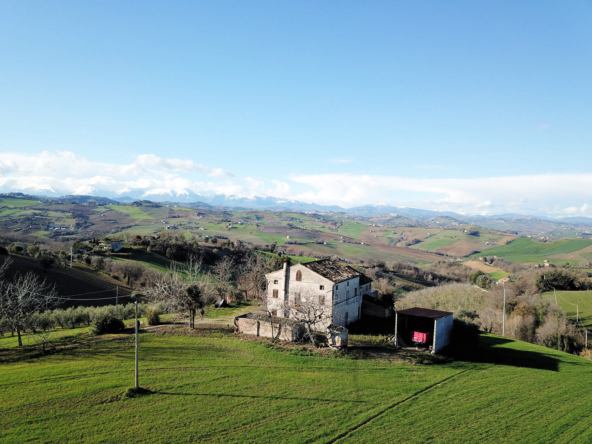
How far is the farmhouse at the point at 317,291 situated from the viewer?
4031 centimetres

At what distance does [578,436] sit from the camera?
68.1 ft

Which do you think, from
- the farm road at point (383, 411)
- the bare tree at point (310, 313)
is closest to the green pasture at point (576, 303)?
the farm road at point (383, 411)

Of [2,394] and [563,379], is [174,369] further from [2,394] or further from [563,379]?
[563,379]

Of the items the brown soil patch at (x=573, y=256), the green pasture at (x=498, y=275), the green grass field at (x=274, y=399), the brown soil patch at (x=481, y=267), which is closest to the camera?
the green grass field at (x=274, y=399)

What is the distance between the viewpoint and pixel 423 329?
37.4 metres

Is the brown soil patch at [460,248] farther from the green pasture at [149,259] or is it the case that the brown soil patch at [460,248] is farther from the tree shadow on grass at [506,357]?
the tree shadow on grass at [506,357]

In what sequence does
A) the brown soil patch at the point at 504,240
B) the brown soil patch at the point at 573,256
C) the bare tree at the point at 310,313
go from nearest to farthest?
the bare tree at the point at 310,313
the brown soil patch at the point at 573,256
the brown soil patch at the point at 504,240

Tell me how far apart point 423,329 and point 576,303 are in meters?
48.4

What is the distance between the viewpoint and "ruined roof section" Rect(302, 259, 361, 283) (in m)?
41.8

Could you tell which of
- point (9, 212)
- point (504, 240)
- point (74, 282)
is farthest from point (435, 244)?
point (9, 212)

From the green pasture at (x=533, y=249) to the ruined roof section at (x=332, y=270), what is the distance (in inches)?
4874

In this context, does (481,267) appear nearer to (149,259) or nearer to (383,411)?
(149,259)

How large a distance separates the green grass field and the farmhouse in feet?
27.9

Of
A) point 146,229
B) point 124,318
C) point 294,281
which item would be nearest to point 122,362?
point 294,281
